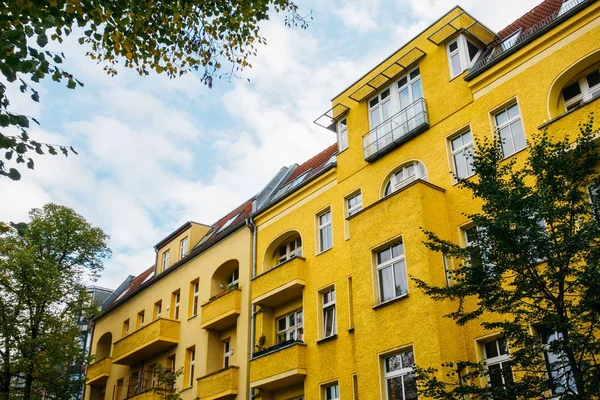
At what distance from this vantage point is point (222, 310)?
2305 centimetres

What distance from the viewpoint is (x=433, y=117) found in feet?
58.3

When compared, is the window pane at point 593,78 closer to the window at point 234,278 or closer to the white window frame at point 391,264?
the white window frame at point 391,264

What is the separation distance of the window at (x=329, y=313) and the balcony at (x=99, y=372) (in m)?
15.0

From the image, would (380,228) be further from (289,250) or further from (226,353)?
(226,353)

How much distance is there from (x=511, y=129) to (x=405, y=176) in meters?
3.40

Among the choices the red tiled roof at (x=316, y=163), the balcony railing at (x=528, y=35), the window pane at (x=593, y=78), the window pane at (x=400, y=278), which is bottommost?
the window pane at (x=400, y=278)

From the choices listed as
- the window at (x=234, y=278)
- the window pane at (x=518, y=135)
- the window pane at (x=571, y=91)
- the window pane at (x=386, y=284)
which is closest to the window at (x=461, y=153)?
the window pane at (x=518, y=135)

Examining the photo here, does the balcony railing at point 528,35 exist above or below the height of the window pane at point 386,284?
above

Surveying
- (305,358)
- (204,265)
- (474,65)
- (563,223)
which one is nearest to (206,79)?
(563,223)

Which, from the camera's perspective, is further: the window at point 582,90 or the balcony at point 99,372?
the balcony at point 99,372

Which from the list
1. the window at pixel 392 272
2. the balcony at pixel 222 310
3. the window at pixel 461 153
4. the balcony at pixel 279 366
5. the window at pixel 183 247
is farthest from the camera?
the window at pixel 183 247

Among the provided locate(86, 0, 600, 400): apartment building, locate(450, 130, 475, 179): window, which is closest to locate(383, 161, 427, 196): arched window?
locate(86, 0, 600, 400): apartment building

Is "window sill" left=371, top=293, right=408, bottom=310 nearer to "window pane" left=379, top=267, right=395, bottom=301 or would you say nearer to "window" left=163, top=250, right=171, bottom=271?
"window pane" left=379, top=267, right=395, bottom=301

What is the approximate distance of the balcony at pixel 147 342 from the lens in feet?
85.1
